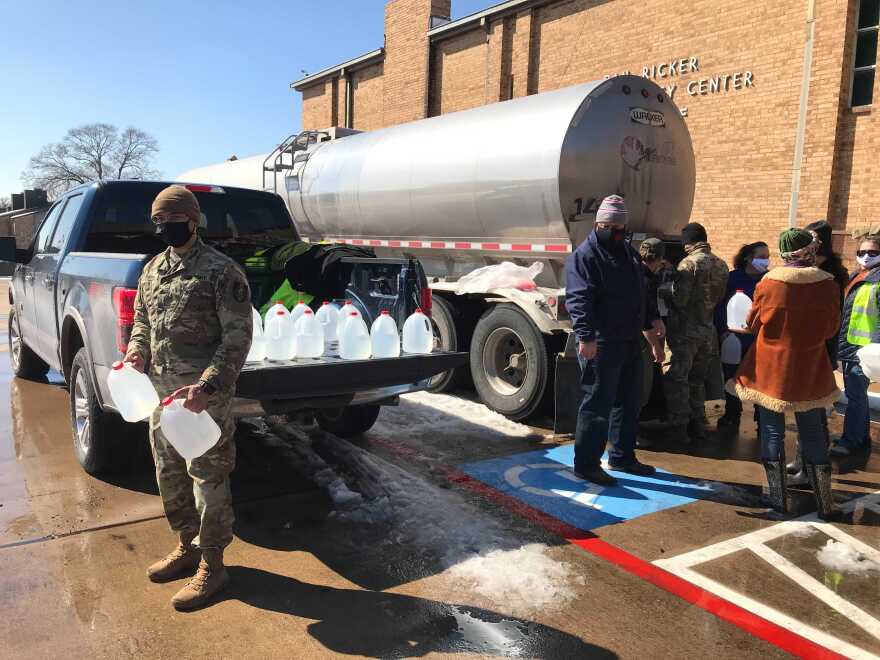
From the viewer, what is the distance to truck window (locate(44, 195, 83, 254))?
215 inches

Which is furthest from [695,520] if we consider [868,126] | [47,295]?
[868,126]

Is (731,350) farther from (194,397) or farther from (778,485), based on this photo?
(194,397)

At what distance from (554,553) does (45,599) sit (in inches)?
99.4

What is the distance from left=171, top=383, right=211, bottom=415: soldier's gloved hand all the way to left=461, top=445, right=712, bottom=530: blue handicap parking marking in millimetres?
2385

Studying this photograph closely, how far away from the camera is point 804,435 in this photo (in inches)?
175

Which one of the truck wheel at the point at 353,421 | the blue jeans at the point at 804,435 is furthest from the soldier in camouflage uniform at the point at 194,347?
the blue jeans at the point at 804,435

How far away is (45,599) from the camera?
3.22 m

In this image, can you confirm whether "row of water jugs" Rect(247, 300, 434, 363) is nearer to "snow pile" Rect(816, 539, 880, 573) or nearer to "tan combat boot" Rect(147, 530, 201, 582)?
"tan combat boot" Rect(147, 530, 201, 582)

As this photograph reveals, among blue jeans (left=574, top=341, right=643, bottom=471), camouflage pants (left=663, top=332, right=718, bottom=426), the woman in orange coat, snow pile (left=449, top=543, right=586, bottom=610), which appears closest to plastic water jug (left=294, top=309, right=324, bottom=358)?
snow pile (left=449, top=543, right=586, bottom=610)

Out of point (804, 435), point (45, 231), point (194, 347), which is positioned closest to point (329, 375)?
point (194, 347)

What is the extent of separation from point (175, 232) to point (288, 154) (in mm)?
7761

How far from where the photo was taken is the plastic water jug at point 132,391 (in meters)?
3.28

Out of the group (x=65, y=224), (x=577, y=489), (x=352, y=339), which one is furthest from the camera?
(x=65, y=224)

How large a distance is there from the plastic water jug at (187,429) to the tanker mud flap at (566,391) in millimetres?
3547
